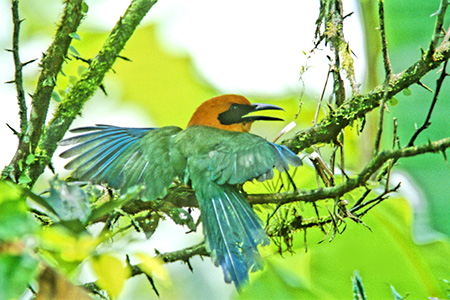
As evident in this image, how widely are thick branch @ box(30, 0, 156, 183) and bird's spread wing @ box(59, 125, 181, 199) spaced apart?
0.14 ft

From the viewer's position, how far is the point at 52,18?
274 centimetres

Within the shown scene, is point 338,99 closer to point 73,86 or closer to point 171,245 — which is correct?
point 73,86

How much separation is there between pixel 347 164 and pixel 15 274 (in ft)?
7.48

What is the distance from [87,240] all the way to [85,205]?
0.11 m

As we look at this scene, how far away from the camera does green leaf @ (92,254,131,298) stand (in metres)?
0.42

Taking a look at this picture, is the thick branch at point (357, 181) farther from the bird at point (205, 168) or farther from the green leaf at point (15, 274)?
the green leaf at point (15, 274)

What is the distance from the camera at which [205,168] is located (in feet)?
4.58

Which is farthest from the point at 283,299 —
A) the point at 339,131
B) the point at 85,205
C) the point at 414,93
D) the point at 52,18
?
the point at 85,205

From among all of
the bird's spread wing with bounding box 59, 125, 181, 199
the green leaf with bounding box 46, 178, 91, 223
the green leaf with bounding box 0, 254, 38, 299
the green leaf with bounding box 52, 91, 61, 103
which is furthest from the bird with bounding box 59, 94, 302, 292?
the green leaf with bounding box 0, 254, 38, 299

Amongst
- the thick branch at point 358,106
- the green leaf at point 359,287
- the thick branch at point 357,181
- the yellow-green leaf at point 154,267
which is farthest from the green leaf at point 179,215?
the yellow-green leaf at point 154,267

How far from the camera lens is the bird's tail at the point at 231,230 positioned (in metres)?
1.14

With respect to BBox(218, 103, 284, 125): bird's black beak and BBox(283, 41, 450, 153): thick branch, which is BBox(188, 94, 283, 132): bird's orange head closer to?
BBox(218, 103, 284, 125): bird's black beak

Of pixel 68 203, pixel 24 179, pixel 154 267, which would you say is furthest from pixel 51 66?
pixel 154 267

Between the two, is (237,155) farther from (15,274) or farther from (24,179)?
(15,274)
